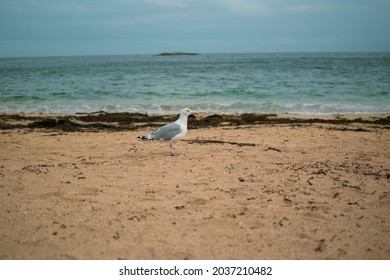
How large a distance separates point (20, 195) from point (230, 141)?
4.35 metres

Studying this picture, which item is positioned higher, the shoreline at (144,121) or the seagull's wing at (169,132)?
the seagull's wing at (169,132)

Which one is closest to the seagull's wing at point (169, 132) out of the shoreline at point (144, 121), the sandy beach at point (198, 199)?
the sandy beach at point (198, 199)

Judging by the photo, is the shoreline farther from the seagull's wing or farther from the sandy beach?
the seagull's wing

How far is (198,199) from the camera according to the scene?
4008 millimetres

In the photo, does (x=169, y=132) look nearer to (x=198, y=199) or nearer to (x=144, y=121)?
(x=198, y=199)

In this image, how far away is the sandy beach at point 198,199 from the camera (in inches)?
119

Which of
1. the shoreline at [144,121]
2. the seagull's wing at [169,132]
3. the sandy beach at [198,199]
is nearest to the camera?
the sandy beach at [198,199]

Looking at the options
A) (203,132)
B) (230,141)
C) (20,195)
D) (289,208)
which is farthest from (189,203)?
(203,132)

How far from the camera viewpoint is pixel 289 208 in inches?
148

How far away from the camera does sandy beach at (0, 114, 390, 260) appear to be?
119 inches

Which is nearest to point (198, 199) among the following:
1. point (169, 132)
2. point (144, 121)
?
point (169, 132)

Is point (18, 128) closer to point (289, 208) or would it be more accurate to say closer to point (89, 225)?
point (89, 225)

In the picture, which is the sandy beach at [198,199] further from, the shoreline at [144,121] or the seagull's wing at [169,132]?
the shoreline at [144,121]

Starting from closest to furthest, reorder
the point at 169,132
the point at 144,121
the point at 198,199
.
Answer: the point at 198,199
the point at 169,132
the point at 144,121
